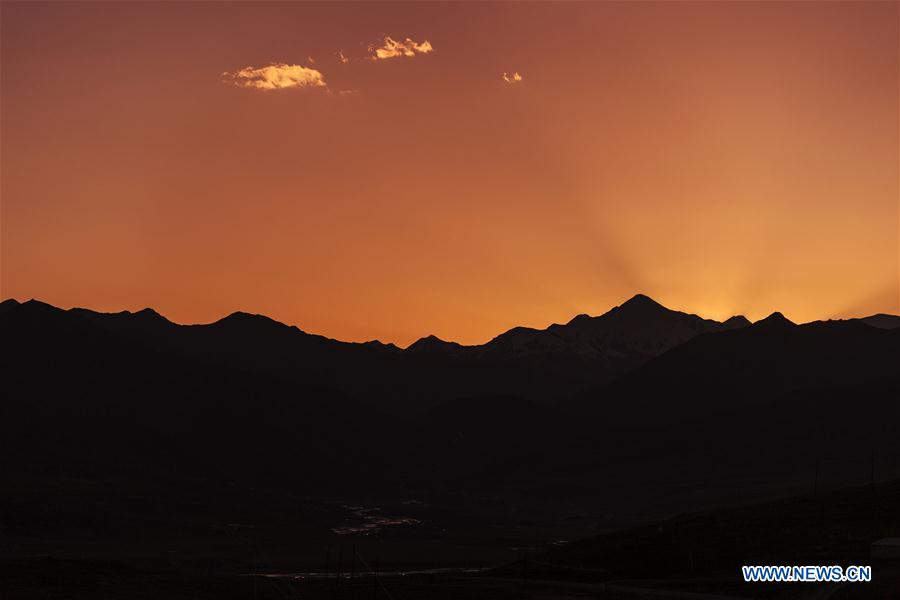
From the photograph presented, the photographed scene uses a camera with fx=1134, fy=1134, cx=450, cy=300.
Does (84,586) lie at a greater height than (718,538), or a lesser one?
lesser

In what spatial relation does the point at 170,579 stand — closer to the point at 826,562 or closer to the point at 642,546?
the point at 642,546

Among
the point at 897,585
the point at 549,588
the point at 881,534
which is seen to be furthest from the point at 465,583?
the point at 897,585

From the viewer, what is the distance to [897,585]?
55188mm

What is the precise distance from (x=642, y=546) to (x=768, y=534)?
34.2ft

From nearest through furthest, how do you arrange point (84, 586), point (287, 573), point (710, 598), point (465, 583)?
1. point (710, 598)
2. point (84, 586)
3. point (465, 583)
4. point (287, 573)

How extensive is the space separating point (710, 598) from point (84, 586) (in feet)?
124

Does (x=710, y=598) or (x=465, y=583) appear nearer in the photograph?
(x=710, y=598)

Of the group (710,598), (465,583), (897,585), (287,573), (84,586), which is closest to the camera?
(897,585)

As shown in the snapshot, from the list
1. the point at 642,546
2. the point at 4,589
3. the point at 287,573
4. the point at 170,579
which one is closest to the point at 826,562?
the point at 642,546

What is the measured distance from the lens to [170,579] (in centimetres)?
7875

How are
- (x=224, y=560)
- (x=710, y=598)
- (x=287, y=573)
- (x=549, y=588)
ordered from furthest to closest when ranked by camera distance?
(x=224, y=560)
(x=287, y=573)
(x=549, y=588)
(x=710, y=598)

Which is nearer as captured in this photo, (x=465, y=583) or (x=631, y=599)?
(x=631, y=599)

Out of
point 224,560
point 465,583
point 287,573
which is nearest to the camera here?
point 465,583

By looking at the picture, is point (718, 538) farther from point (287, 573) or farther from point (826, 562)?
point (287, 573)
